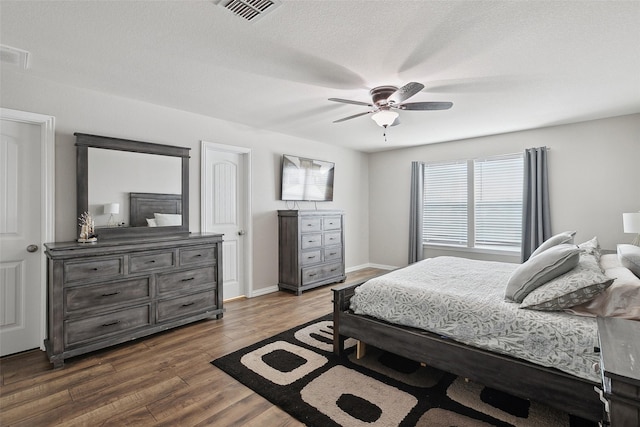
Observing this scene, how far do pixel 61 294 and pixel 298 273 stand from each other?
281cm

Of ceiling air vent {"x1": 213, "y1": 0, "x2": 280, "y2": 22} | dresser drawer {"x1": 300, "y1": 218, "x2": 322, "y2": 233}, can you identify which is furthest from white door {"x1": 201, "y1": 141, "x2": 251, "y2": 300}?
ceiling air vent {"x1": 213, "y1": 0, "x2": 280, "y2": 22}

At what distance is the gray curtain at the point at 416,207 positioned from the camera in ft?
19.3

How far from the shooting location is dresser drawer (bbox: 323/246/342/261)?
5.17 meters

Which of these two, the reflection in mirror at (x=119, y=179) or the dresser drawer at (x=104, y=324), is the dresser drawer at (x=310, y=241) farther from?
the dresser drawer at (x=104, y=324)

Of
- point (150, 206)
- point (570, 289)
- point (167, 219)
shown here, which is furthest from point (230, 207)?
point (570, 289)

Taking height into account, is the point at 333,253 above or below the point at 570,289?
below

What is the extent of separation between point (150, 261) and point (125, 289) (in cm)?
33

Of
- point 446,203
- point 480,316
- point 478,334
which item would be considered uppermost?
point 446,203

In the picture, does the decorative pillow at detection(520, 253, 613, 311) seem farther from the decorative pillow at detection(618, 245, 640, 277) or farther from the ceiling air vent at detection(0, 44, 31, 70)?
the ceiling air vent at detection(0, 44, 31, 70)

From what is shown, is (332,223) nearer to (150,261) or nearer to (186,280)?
(186,280)

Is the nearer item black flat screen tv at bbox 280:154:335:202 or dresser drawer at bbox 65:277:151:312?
dresser drawer at bbox 65:277:151:312

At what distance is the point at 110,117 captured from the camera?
3.28 meters

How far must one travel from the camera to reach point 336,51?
7.75 feet

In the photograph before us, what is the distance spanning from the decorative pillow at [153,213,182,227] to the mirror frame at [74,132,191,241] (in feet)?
0.15
